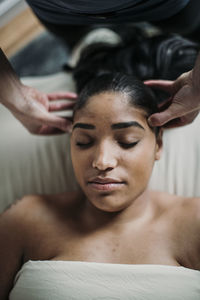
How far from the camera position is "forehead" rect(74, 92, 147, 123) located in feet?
4.07

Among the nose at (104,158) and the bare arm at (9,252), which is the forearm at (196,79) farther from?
the bare arm at (9,252)

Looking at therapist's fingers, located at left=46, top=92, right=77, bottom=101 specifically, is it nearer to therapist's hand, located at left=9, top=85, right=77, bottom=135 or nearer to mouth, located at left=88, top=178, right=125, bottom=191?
therapist's hand, located at left=9, top=85, right=77, bottom=135

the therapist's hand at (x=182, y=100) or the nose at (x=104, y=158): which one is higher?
the therapist's hand at (x=182, y=100)

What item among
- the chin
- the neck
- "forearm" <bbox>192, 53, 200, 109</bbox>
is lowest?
the neck

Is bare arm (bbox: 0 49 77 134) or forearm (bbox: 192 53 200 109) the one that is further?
bare arm (bbox: 0 49 77 134)

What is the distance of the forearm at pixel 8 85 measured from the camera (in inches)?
53.7

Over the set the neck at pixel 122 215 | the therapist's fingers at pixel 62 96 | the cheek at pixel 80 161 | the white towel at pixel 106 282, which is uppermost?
the therapist's fingers at pixel 62 96

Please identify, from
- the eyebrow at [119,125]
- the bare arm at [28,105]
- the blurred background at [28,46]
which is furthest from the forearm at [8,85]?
the blurred background at [28,46]

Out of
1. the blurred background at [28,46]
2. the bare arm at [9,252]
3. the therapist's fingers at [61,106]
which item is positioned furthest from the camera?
the blurred background at [28,46]

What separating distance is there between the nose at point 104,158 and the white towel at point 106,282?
12.4 inches

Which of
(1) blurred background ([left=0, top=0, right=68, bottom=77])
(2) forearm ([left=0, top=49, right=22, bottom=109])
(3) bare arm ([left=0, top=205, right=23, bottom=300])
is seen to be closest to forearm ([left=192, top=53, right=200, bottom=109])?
(2) forearm ([left=0, top=49, right=22, bottom=109])

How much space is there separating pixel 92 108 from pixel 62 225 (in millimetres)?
442

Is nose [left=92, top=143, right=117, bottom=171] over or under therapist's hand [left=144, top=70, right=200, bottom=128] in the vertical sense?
under

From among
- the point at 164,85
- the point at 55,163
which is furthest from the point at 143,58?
the point at 55,163
